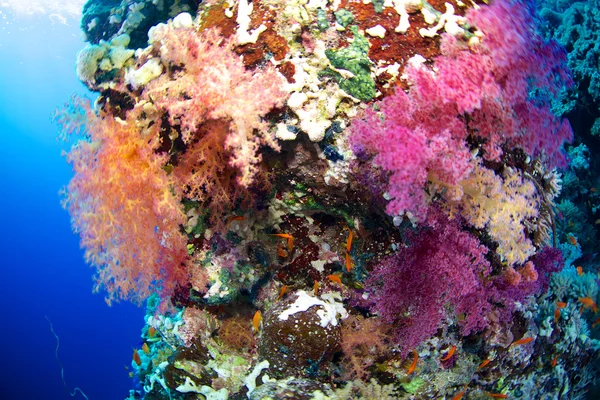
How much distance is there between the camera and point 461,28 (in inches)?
111

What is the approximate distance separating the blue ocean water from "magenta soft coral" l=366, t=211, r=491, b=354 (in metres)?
22.5

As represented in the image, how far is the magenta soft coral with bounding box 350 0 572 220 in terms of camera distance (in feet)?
7.27

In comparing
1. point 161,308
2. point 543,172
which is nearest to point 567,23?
point 543,172

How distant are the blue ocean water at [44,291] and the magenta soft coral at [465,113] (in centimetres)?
2242

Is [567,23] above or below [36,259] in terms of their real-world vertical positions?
below

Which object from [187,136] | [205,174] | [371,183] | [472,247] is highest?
[187,136]

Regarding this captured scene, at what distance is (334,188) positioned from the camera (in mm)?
2883

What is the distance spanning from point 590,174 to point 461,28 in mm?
5422

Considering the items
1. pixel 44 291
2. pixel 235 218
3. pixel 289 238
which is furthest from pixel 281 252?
pixel 44 291

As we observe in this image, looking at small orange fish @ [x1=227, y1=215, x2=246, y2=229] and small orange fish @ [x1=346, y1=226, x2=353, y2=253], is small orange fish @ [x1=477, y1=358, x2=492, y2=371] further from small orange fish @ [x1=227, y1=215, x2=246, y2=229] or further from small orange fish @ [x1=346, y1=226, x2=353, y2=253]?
small orange fish @ [x1=227, y1=215, x2=246, y2=229]

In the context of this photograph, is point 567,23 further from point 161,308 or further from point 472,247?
point 161,308

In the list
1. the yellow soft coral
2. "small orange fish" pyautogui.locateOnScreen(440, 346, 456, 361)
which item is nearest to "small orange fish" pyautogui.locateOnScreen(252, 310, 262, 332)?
"small orange fish" pyautogui.locateOnScreen(440, 346, 456, 361)

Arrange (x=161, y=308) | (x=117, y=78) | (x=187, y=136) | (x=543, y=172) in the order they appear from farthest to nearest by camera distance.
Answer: (x=161, y=308) < (x=117, y=78) < (x=543, y=172) < (x=187, y=136)

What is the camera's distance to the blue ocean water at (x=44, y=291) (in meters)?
24.8
